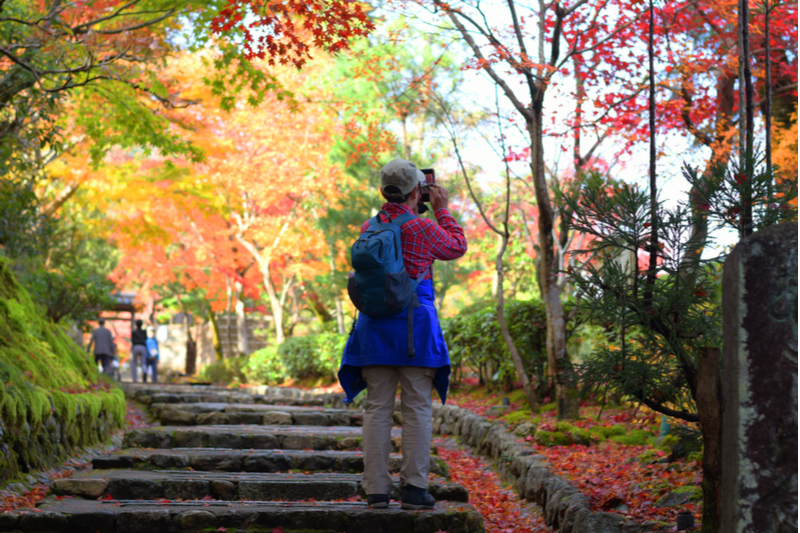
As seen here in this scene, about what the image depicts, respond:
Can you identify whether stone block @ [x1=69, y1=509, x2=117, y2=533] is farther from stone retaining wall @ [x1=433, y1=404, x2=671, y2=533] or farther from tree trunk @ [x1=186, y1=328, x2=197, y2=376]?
tree trunk @ [x1=186, y1=328, x2=197, y2=376]

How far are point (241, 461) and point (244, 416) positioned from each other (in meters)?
2.32

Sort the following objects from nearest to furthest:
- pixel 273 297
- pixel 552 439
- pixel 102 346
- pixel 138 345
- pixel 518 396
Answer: pixel 552 439, pixel 518 396, pixel 102 346, pixel 138 345, pixel 273 297

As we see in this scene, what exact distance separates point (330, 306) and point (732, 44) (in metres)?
12.5

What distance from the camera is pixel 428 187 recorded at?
3662mm

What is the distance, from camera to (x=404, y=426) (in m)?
3.36

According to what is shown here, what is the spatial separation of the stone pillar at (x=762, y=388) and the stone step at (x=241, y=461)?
2851 millimetres

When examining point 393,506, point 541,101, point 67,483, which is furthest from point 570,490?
point 541,101

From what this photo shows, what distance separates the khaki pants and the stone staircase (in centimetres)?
17

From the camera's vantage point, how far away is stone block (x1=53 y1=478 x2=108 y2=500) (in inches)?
141

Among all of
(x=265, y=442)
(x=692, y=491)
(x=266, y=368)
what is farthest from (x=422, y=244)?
(x=266, y=368)

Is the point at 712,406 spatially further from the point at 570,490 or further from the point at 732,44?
the point at 732,44

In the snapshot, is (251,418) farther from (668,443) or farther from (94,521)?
(668,443)

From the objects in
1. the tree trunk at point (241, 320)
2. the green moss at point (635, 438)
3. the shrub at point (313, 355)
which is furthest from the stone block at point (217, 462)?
the tree trunk at point (241, 320)

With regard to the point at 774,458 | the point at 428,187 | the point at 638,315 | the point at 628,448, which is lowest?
the point at 628,448
